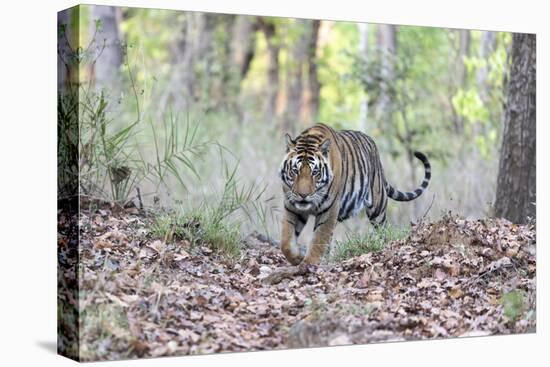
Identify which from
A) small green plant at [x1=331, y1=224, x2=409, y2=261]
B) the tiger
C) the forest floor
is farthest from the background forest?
the forest floor

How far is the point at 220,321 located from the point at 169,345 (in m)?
0.43

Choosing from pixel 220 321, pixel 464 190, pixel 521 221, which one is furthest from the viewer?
pixel 464 190

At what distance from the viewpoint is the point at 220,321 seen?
6871 millimetres

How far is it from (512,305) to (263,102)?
1052 cm

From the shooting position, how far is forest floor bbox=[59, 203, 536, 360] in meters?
6.60

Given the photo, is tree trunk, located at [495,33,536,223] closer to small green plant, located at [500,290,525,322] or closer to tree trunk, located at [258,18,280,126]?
small green plant, located at [500,290,525,322]

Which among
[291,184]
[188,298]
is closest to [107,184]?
[188,298]

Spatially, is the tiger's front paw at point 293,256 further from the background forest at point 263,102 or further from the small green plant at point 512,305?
the small green plant at point 512,305

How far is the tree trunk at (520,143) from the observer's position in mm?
8617

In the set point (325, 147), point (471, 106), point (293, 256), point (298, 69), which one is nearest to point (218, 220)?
point (293, 256)

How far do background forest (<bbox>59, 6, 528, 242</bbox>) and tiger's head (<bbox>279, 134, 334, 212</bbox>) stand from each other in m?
0.31

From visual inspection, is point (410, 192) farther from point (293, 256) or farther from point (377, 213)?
point (293, 256)

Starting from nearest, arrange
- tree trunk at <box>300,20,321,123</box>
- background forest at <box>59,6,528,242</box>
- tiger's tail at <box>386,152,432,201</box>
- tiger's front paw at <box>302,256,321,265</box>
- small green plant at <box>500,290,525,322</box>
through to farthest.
Result: background forest at <box>59,6,528,242</box> → tiger's front paw at <box>302,256,321,265</box> → small green plant at <box>500,290,525,322</box> → tiger's tail at <box>386,152,432,201</box> → tree trunk at <box>300,20,321,123</box>

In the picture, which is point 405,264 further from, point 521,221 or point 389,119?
point 389,119
